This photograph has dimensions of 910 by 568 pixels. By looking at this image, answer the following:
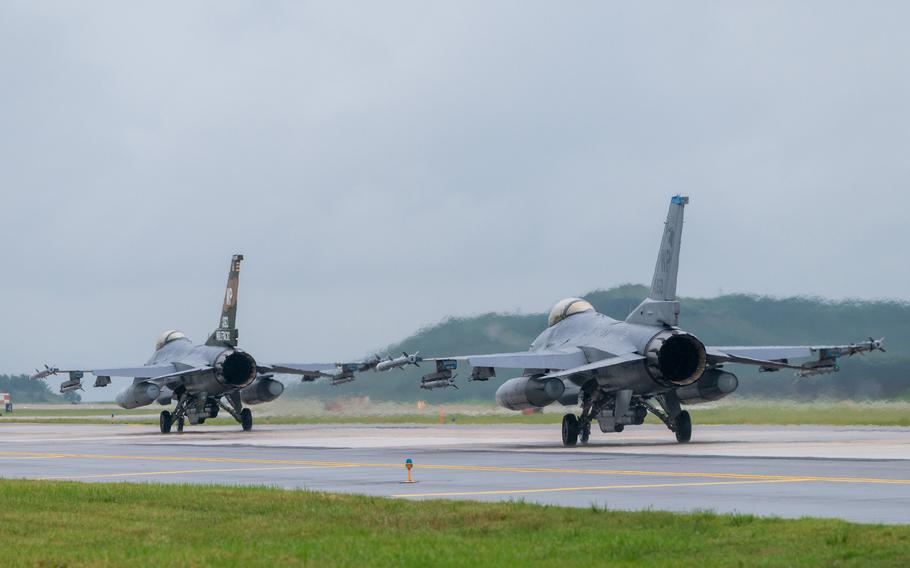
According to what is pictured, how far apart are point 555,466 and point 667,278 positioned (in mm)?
11050

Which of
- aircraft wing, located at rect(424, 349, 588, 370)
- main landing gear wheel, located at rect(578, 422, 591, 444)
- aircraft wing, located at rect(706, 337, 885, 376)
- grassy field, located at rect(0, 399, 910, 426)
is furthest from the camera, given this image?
grassy field, located at rect(0, 399, 910, 426)

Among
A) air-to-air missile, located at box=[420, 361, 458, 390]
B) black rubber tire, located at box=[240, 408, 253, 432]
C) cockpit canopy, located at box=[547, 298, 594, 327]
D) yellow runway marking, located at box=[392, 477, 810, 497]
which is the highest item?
cockpit canopy, located at box=[547, 298, 594, 327]

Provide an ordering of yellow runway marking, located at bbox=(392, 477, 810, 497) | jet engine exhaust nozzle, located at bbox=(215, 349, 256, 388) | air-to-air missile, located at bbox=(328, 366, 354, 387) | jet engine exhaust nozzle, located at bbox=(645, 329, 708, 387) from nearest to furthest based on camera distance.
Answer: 1. yellow runway marking, located at bbox=(392, 477, 810, 497)
2. jet engine exhaust nozzle, located at bbox=(645, 329, 708, 387)
3. jet engine exhaust nozzle, located at bbox=(215, 349, 256, 388)
4. air-to-air missile, located at bbox=(328, 366, 354, 387)

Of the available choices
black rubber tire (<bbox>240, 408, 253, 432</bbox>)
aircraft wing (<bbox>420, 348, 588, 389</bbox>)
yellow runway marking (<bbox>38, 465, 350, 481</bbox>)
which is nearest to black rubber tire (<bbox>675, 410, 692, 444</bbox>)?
aircraft wing (<bbox>420, 348, 588, 389</bbox>)

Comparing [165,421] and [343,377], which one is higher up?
[343,377]

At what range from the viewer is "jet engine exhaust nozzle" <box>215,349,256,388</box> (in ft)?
169

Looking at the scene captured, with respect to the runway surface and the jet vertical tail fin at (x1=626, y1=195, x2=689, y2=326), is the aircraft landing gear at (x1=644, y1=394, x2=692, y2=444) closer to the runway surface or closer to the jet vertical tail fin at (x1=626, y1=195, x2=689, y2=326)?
the runway surface

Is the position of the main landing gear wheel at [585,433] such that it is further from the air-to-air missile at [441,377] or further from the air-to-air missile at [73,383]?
the air-to-air missile at [73,383]

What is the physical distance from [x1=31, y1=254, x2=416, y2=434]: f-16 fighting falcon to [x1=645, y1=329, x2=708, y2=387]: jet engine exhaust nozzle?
18999 millimetres

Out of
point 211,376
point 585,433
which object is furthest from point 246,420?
point 585,433

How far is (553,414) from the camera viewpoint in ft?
210

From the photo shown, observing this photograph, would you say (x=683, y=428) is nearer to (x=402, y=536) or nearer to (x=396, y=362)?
(x=396, y=362)

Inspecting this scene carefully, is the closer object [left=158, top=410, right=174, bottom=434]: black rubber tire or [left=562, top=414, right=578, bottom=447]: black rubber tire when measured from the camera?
[left=562, top=414, right=578, bottom=447]: black rubber tire

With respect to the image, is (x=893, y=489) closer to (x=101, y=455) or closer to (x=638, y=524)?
(x=638, y=524)
